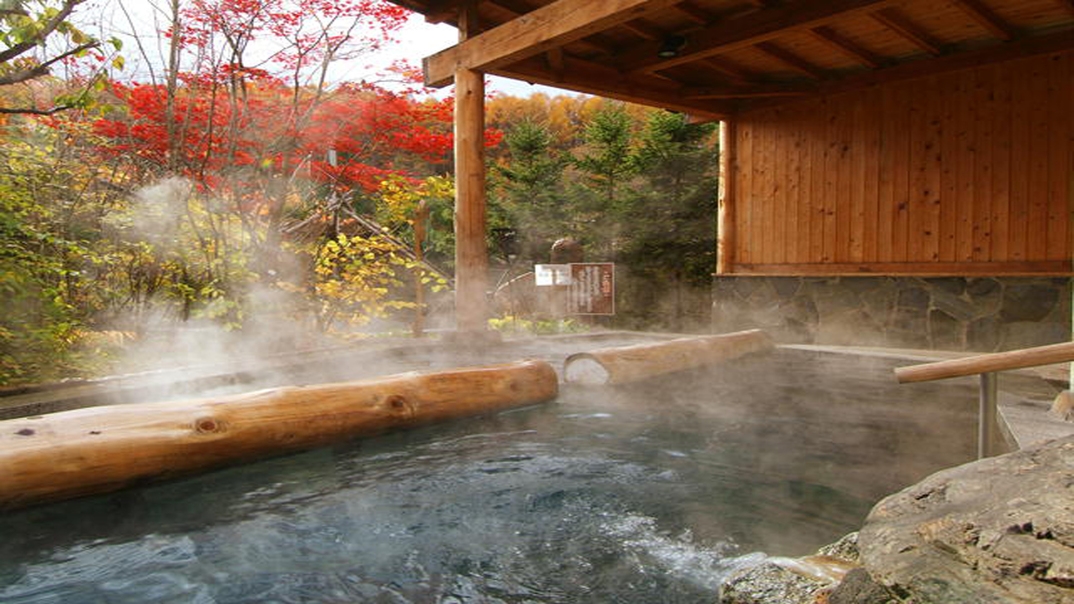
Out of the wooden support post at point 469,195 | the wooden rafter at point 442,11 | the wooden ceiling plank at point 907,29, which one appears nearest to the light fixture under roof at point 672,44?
the wooden ceiling plank at point 907,29

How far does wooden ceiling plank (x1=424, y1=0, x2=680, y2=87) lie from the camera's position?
4191 mm

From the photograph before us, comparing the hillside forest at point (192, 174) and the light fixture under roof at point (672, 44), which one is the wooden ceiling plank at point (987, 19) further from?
the hillside forest at point (192, 174)

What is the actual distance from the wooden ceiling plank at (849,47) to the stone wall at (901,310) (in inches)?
81.2

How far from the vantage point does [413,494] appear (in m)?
2.54

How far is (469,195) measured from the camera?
17.5 ft

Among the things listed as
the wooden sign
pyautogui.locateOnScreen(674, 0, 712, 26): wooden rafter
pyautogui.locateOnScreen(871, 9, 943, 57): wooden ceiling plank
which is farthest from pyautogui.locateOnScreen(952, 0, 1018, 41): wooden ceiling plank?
the wooden sign

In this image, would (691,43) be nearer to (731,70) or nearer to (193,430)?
(731,70)

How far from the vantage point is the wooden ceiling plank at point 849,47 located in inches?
211

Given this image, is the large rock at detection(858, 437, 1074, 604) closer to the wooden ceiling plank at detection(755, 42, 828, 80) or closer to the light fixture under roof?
the light fixture under roof

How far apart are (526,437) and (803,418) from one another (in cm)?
163

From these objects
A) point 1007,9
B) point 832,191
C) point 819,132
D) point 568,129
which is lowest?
point 832,191

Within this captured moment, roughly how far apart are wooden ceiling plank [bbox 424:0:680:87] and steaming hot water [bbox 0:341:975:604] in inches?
104

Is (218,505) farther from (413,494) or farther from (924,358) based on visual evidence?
(924,358)

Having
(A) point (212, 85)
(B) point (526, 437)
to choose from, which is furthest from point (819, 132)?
(A) point (212, 85)
